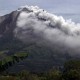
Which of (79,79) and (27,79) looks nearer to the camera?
(79,79)

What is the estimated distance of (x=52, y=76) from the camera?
537 ft

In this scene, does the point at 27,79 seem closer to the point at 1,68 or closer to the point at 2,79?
the point at 2,79

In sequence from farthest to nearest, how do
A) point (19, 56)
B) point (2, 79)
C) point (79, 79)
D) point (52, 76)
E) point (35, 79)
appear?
point (52, 76) → point (35, 79) → point (79, 79) → point (2, 79) → point (19, 56)

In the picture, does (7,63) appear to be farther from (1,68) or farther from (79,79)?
(79,79)

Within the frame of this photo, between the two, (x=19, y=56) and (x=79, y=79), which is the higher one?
(x=19, y=56)

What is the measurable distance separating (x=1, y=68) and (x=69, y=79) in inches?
4068

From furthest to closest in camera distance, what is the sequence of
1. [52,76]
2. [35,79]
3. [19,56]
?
[52,76] < [35,79] < [19,56]

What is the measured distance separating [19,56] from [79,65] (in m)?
129

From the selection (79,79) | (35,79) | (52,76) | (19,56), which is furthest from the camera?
(52,76)

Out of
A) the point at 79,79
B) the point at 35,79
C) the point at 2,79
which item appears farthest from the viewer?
the point at 35,79

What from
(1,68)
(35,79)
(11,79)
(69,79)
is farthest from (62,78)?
(1,68)

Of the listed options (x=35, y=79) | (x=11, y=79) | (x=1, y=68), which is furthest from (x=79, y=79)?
(x=1, y=68)

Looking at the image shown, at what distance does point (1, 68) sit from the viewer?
4200cm

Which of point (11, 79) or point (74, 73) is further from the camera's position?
point (74, 73)
